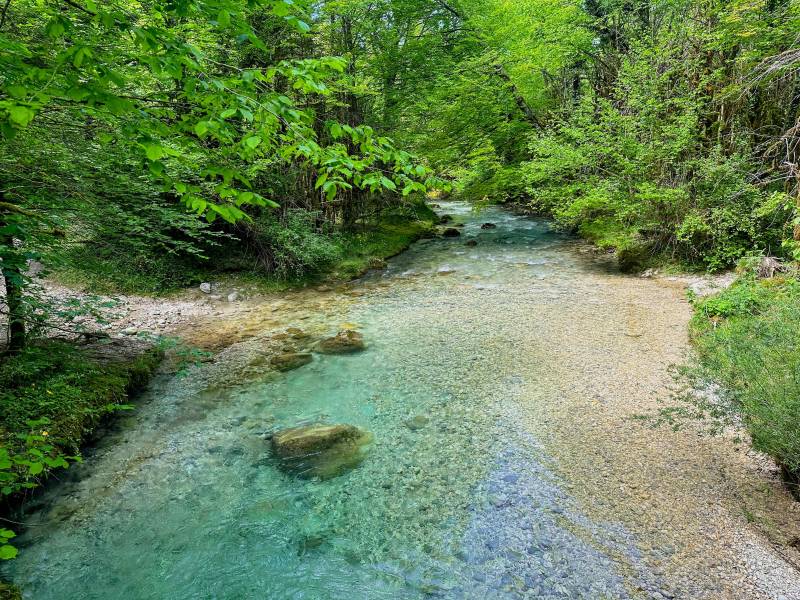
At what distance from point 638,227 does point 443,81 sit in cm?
791

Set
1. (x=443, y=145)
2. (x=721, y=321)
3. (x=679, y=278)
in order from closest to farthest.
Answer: (x=721, y=321) < (x=679, y=278) < (x=443, y=145)

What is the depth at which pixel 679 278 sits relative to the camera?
33.7 ft

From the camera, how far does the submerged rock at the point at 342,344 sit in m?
7.36

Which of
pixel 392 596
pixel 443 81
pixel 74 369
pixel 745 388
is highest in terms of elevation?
pixel 443 81

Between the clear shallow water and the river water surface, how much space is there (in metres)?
0.02

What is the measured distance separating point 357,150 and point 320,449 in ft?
30.8

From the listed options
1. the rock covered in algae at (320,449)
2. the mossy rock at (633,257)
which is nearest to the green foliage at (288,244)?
the rock covered in algae at (320,449)

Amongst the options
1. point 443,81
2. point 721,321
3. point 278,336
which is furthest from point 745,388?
point 443,81

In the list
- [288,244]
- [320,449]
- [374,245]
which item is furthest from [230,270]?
[320,449]

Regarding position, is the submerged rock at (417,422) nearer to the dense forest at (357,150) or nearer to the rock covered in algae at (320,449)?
the rock covered in algae at (320,449)

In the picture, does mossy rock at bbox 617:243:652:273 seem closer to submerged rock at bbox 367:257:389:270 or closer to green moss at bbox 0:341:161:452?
submerged rock at bbox 367:257:389:270

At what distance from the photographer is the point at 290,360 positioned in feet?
22.9

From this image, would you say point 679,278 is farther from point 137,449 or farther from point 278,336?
point 137,449

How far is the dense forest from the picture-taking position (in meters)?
2.28
